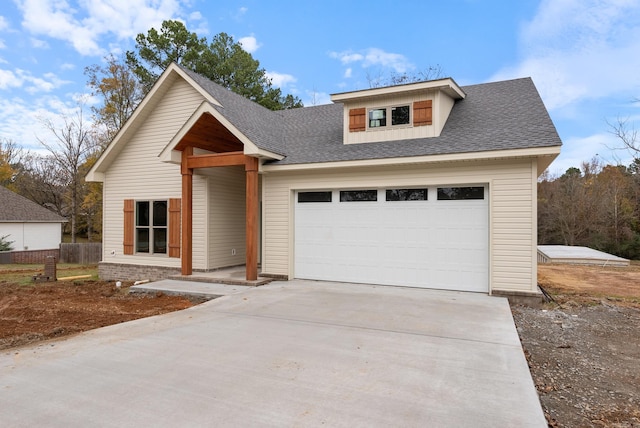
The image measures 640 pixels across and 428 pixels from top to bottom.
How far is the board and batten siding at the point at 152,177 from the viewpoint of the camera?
36.6 feet

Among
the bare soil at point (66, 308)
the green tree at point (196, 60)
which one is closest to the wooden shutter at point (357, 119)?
the bare soil at point (66, 308)

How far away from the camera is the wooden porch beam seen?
9.57 m

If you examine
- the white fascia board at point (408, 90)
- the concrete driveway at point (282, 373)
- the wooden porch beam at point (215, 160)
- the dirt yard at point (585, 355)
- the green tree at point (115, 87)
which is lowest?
the dirt yard at point (585, 355)

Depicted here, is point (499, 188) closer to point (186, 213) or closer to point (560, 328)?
point (560, 328)

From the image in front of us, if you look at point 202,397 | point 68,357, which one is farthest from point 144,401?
point 68,357

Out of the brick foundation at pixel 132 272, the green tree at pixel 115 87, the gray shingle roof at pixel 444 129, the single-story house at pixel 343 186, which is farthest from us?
the green tree at pixel 115 87

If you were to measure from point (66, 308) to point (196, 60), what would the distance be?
20.9 metres

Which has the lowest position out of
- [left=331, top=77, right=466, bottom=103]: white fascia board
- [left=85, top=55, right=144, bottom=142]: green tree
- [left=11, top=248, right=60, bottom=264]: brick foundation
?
[left=11, top=248, right=60, bottom=264]: brick foundation

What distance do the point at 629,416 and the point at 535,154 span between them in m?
5.02

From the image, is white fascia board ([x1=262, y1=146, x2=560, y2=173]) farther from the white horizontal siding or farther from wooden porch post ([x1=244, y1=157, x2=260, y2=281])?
the white horizontal siding

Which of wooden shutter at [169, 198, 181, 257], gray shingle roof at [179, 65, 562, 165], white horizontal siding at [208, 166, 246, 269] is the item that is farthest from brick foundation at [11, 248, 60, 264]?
gray shingle roof at [179, 65, 562, 165]

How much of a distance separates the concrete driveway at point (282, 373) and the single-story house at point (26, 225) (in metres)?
25.3

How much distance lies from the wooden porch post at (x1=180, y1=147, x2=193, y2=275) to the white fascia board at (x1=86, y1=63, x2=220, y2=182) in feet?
6.44

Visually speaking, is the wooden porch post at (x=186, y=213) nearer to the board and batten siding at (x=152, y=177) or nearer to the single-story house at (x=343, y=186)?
the single-story house at (x=343, y=186)
